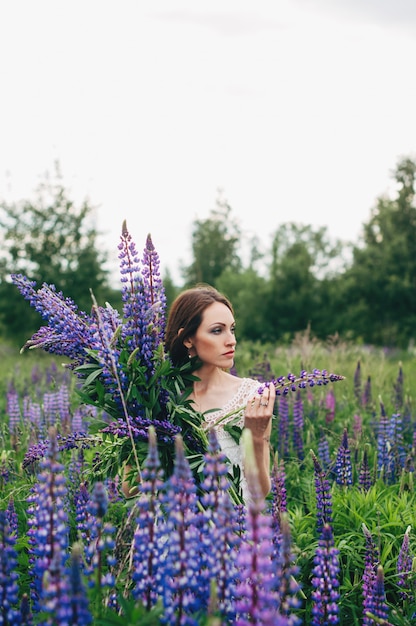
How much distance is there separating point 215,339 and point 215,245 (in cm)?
4304

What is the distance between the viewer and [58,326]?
8.92ft

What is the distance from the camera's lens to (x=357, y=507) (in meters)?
3.81

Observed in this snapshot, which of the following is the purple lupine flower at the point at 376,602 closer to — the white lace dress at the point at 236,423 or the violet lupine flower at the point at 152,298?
the white lace dress at the point at 236,423

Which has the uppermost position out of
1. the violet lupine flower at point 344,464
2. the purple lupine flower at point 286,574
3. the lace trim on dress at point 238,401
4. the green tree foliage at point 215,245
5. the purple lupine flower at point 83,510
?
the green tree foliage at point 215,245

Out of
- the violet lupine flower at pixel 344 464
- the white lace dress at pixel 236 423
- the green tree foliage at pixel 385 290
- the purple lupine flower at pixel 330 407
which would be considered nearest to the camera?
the white lace dress at pixel 236 423

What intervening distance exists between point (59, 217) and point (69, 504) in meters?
19.9

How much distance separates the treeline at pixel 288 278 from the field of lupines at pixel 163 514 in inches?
563

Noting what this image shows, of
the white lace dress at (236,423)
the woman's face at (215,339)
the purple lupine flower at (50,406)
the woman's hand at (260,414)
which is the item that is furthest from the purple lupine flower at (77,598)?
→ the purple lupine flower at (50,406)

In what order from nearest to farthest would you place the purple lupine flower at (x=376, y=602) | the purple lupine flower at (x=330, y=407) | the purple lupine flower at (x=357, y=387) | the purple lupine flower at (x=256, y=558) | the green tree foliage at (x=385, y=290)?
the purple lupine flower at (x=256, y=558) < the purple lupine flower at (x=376, y=602) < the purple lupine flower at (x=330, y=407) < the purple lupine flower at (x=357, y=387) < the green tree foliage at (x=385, y=290)

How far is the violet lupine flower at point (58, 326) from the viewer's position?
273 centimetres

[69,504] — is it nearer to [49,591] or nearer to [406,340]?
[49,591]

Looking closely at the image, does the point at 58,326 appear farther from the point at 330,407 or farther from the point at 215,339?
the point at 330,407

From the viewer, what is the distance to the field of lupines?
1.68 meters

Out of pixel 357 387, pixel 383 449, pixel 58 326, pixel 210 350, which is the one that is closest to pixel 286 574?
pixel 58 326
